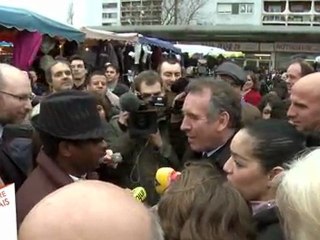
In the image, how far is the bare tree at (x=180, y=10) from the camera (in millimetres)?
53750

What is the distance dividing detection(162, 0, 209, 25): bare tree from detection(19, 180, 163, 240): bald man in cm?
5168

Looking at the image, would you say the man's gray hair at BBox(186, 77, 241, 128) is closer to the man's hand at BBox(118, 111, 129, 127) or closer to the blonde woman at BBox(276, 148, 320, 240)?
the man's hand at BBox(118, 111, 129, 127)

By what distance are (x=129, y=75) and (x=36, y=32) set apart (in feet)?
15.3

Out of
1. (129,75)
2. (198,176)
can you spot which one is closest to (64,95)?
(198,176)

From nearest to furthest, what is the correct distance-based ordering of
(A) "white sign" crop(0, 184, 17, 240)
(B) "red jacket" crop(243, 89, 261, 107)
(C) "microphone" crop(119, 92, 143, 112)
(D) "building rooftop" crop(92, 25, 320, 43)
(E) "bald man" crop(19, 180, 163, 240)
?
(E) "bald man" crop(19, 180, 163, 240)
(A) "white sign" crop(0, 184, 17, 240)
(C) "microphone" crop(119, 92, 143, 112)
(B) "red jacket" crop(243, 89, 261, 107)
(D) "building rooftop" crop(92, 25, 320, 43)

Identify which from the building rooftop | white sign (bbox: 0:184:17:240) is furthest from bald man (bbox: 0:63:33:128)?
the building rooftop

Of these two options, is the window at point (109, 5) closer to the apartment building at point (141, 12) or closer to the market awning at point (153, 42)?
the apartment building at point (141, 12)

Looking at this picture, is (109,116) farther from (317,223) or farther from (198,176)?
(317,223)

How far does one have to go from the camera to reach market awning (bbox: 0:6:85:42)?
7.79 m

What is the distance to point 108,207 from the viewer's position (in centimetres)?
154

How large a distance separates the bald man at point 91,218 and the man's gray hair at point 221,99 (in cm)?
218

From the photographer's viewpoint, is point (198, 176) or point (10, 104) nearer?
point (198, 176)

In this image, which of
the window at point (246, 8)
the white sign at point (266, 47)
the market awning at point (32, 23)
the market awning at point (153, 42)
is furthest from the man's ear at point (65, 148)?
the window at point (246, 8)

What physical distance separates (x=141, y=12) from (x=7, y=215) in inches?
2206
